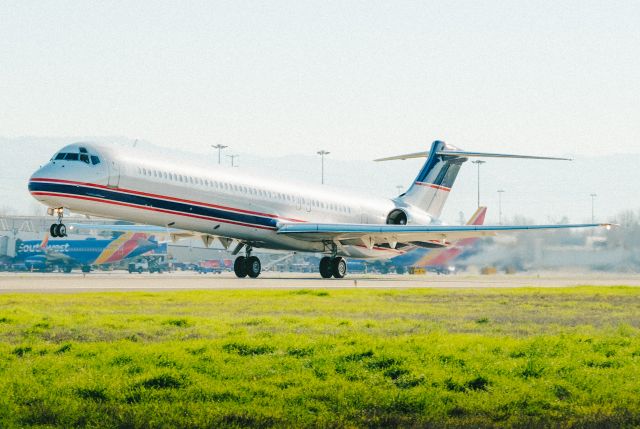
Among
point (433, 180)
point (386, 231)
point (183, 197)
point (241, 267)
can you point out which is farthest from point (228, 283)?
point (433, 180)

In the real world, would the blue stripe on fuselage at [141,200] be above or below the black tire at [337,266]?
above

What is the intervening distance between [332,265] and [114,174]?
1599cm

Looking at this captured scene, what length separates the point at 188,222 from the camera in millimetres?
41500

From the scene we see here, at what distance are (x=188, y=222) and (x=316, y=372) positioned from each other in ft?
99.8

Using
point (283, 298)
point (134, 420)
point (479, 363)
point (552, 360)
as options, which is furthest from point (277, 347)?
point (283, 298)

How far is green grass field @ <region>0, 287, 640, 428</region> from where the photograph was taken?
933cm

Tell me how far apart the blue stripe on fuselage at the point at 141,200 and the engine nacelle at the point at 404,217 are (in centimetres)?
1394

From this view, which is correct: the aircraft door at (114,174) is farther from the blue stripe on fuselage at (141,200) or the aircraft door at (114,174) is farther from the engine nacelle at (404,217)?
the engine nacelle at (404,217)

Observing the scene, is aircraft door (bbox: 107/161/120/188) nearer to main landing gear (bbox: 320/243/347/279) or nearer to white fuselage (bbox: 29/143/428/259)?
white fuselage (bbox: 29/143/428/259)

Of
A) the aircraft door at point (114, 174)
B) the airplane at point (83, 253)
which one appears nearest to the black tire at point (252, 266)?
the aircraft door at point (114, 174)

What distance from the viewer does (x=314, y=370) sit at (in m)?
11.8

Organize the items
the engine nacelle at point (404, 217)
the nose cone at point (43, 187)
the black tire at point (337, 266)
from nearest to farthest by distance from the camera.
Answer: the nose cone at point (43, 187) < the black tire at point (337, 266) < the engine nacelle at point (404, 217)

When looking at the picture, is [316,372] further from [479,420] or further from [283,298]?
[283,298]

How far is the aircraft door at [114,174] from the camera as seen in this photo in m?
37.9
